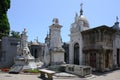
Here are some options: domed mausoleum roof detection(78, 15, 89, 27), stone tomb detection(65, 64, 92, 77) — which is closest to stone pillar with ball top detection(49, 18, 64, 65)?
stone tomb detection(65, 64, 92, 77)

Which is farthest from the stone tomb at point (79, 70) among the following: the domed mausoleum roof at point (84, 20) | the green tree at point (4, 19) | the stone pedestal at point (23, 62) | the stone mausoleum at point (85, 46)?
the green tree at point (4, 19)

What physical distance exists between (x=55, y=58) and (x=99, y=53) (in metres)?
5.89

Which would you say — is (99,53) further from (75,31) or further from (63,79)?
(63,79)

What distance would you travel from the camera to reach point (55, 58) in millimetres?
19031

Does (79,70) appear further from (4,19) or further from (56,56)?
(4,19)

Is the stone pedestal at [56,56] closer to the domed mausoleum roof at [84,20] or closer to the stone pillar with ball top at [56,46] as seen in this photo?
the stone pillar with ball top at [56,46]

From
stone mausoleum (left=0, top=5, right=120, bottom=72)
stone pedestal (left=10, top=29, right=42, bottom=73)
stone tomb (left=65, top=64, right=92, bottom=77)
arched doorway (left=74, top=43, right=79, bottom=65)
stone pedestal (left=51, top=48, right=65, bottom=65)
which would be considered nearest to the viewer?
stone tomb (left=65, top=64, right=92, bottom=77)

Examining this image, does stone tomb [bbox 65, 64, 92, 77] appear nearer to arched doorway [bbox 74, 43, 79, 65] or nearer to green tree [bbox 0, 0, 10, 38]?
arched doorway [bbox 74, 43, 79, 65]

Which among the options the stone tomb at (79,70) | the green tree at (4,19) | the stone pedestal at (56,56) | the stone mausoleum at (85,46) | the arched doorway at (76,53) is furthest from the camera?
the green tree at (4,19)

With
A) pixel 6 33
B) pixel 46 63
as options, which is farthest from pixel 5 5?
pixel 46 63

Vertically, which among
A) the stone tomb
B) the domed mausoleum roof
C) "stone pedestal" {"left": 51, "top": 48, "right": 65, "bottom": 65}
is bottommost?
the stone tomb

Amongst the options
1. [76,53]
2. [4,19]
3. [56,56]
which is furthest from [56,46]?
[4,19]

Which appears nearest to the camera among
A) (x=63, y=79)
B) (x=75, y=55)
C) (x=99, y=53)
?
(x=63, y=79)

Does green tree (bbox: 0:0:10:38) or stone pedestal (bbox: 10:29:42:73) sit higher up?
green tree (bbox: 0:0:10:38)
